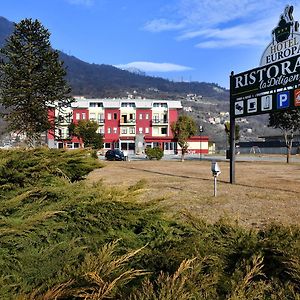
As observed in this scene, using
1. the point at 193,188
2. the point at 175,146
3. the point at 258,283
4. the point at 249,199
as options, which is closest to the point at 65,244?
the point at 258,283

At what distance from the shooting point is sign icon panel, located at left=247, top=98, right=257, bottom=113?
1688 centimetres

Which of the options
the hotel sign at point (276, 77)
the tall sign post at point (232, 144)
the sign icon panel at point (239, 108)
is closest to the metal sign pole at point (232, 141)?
the tall sign post at point (232, 144)

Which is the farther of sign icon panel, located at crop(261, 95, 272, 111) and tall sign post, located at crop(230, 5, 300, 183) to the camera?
sign icon panel, located at crop(261, 95, 272, 111)

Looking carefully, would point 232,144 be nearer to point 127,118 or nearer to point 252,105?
point 252,105

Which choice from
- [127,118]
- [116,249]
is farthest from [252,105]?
[127,118]

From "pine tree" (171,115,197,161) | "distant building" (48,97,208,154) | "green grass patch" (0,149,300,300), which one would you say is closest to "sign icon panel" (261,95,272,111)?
"green grass patch" (0,149,300,300)

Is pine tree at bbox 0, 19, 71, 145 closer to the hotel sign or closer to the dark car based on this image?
the dark car

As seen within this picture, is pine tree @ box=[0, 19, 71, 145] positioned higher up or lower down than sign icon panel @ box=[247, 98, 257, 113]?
higher up

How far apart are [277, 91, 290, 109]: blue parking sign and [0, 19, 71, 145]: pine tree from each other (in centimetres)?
1958

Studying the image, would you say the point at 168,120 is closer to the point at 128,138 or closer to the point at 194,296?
the point at 128,138

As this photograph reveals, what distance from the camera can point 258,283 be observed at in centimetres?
173

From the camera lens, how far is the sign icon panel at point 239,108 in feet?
57.8

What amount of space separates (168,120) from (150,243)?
75136 millimetres

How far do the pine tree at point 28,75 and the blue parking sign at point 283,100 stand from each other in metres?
19.6
